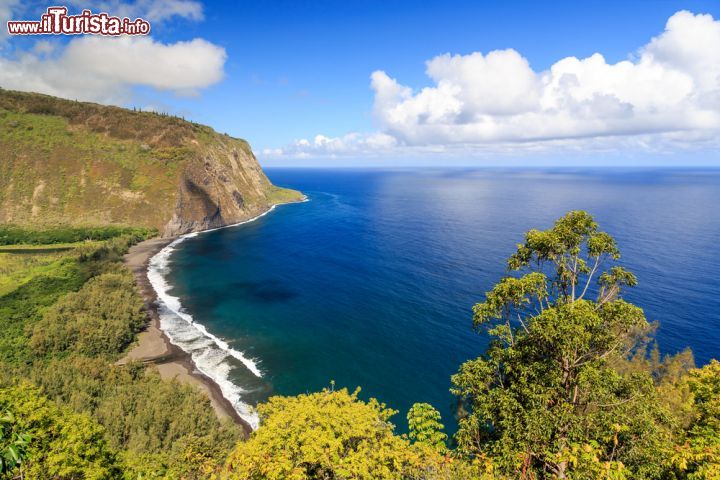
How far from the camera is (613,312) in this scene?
2112 centimetres

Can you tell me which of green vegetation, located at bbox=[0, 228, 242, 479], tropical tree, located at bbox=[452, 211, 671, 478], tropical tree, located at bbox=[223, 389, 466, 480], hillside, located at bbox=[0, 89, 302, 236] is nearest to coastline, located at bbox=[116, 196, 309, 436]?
green vegetation, located at bbox=[0, 228, 242, 479]

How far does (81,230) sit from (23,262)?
31.3 metres

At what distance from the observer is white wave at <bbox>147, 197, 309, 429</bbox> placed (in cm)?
4512

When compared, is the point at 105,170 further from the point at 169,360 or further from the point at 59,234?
the point at 169,360

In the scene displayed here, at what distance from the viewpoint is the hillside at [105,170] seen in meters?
120

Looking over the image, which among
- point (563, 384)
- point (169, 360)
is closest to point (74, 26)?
point (169, 360)

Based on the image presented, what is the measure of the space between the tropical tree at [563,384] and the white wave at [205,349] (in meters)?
26.7

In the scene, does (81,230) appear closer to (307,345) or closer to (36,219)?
(36,219)

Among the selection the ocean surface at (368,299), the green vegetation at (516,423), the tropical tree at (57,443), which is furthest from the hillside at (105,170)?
the tropical tree at (57,443)

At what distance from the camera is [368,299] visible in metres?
73.0

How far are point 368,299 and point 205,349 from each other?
33.3 metres

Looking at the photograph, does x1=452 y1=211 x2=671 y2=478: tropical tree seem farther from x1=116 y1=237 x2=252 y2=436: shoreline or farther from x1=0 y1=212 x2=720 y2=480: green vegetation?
x1=116 y1=237 x2=252 y2=436: shoreline

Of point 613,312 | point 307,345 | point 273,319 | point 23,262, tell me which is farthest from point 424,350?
point 23,262

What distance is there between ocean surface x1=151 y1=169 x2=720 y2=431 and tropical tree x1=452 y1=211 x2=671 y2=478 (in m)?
21.5
